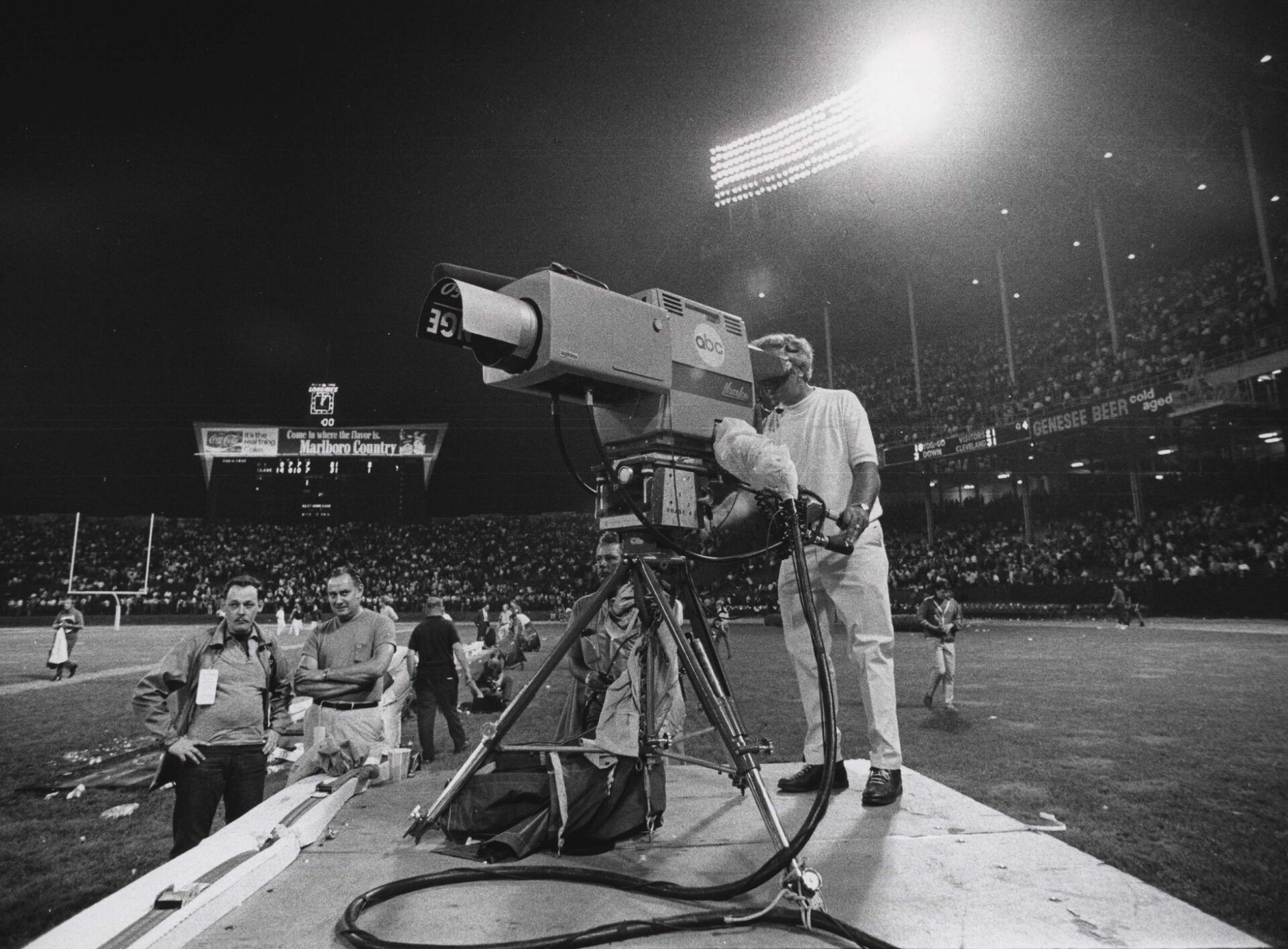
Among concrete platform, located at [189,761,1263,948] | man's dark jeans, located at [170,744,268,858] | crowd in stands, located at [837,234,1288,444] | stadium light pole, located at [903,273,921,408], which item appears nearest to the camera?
concrete platform, located at [189,761,1263,948]

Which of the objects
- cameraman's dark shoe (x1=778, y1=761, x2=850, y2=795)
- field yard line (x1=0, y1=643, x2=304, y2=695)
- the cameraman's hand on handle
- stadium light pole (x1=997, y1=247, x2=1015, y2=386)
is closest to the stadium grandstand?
stadium light pole (x1=997, y1=247, x2=1015, y2=386)

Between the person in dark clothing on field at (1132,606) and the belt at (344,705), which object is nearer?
the belt at (344,705)

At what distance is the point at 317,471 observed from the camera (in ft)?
151

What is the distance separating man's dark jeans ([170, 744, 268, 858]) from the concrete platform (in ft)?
4.71

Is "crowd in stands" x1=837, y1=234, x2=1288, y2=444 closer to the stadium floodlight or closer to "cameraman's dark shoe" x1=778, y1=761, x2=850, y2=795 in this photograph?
the stadium floodlight

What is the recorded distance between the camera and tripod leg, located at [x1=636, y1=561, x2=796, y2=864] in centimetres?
193

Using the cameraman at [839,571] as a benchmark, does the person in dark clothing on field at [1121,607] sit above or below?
below

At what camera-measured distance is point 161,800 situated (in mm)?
5699

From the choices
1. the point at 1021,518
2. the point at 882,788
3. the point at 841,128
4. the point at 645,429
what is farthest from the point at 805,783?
the point at 1021,518

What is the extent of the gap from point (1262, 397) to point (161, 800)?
28.4 m

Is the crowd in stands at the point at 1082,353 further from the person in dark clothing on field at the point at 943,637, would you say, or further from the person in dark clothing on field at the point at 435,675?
the person in dark clothing on field at the point at 435,675

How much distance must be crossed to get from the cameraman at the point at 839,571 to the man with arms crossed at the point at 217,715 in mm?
2980

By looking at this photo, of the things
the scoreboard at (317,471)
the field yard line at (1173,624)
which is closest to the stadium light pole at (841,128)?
the field yard line at (1173,624)

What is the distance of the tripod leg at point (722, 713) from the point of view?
6.34 ft
